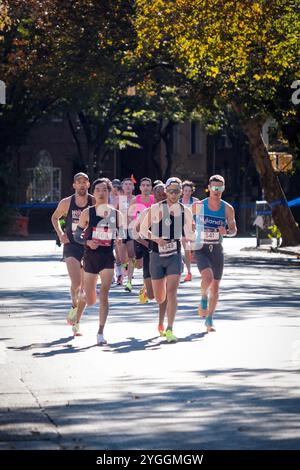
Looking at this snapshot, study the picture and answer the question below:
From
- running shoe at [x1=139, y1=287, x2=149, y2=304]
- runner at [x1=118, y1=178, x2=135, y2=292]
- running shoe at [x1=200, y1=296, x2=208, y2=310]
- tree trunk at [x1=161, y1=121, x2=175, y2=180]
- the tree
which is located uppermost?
the tree

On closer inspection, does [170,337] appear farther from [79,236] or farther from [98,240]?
[79,236]

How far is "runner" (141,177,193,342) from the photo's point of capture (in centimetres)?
1603

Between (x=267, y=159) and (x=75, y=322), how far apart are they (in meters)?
27.8

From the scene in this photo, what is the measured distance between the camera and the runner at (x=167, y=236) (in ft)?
52.6

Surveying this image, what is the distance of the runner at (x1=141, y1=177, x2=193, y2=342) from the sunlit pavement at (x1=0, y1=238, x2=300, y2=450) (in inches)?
24.0

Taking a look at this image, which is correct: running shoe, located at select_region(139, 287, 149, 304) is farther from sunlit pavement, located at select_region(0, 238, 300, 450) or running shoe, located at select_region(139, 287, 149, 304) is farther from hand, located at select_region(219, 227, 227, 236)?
hand, located at select_region(219, 227, 227, 236)

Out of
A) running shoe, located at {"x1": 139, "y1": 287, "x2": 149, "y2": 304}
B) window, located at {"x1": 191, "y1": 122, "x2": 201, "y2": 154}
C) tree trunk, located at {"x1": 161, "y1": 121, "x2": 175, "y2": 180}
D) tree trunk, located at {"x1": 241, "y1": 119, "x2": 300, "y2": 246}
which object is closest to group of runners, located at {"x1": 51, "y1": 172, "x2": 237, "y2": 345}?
running shoe, located at {"x1": 139, "y1": 287, "x2": 149, "y2": 304}

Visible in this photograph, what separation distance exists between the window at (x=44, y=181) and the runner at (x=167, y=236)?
57107mm

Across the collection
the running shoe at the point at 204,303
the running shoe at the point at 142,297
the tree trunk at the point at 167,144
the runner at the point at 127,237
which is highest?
the tree trunk at the point at 167,144

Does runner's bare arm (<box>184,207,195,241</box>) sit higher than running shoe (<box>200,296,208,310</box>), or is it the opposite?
runner's bare arm (<box>184,207,195,241</box>)

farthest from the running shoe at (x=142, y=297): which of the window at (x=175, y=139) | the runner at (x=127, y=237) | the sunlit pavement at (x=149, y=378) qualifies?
the window at (x=175, y=139)

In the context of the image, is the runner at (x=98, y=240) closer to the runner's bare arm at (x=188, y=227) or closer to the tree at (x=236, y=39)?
the runner's bare arm at (x=188, y=227)

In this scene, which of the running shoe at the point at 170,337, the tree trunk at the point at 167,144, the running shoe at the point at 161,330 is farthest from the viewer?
the tree trunk at the point at 167,144
